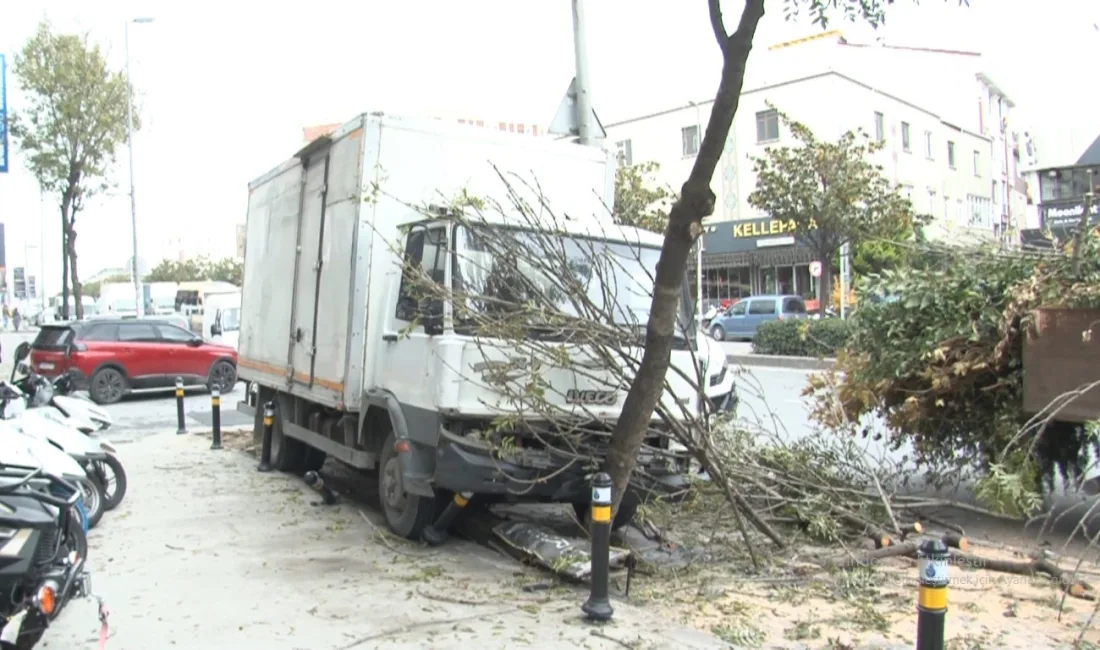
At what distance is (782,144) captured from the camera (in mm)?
36719

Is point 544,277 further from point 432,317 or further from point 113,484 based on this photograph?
point 113,484

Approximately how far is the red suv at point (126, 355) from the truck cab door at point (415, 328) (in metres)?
12.3

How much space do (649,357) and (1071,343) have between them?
2.94 m

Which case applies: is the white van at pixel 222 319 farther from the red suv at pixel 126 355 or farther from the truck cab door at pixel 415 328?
the truck cab door at pixel 415 328

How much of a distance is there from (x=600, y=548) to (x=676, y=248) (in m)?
1.70

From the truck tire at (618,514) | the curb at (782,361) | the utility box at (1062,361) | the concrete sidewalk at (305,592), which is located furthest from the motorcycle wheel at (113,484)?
the curb at (782,361)

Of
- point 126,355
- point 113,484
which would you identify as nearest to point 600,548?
point 113,484

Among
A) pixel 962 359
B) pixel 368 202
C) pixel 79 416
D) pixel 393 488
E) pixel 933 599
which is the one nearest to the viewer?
pixel 933 599

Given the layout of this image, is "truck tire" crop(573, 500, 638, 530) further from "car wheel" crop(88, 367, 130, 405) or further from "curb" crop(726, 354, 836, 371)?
"car wheel" crop(88, 367, 130, 405)

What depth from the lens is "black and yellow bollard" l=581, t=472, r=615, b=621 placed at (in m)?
4.88

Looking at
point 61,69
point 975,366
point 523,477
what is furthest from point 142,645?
point 61,69

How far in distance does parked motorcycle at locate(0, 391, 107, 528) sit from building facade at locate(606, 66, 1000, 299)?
98.5 feet

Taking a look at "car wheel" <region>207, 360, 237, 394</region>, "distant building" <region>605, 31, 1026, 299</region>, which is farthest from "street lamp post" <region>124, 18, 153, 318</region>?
"distant building" <region>605, 31, 1026, 299</region>

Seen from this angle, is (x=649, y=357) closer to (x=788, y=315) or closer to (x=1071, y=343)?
(x=1071, y=343)
